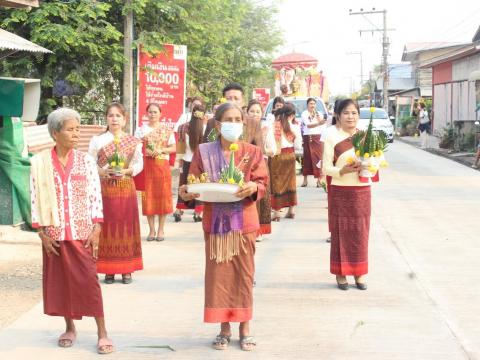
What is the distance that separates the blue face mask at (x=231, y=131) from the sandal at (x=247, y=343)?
1.33 meters

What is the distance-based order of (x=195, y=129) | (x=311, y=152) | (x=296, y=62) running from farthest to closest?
1. (x=296, y=62)
2. (x=311, y=152)
3. (x=195, y=129)

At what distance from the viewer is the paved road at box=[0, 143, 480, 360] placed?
5.62m

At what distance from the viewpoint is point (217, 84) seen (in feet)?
85.0

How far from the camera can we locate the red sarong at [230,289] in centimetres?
553

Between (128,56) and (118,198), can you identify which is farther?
(128,56)

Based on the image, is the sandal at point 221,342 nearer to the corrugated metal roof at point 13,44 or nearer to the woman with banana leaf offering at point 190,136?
the woman with banana leaf offering at point 190,136

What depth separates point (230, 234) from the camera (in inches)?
217

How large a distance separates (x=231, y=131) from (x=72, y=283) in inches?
56.4

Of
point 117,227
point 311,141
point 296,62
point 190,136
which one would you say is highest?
point 296,62

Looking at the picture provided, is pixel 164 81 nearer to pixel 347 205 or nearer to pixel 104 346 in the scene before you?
pixel 347 205

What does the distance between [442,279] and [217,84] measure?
18529 millimetres

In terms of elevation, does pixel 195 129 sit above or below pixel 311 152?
above

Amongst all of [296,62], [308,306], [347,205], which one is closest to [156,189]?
[347,205]

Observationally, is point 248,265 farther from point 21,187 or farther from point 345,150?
point 21,187
